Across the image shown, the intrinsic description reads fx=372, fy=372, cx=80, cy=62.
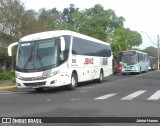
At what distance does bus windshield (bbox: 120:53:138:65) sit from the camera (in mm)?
47188

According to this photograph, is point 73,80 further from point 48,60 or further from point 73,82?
point 48,60

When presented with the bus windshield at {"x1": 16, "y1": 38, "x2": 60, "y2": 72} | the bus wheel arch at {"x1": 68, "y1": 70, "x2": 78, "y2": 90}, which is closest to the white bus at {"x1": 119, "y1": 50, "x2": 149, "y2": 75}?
the bus wheel arch at {"x1": 68, "y1": 70, "x2": 78, "y2": 90}

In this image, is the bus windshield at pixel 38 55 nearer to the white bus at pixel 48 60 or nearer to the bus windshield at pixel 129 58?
the white bus at pixel 48 60

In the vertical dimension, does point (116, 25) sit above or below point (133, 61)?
above

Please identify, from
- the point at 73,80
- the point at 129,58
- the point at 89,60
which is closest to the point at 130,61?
the point at 129,58

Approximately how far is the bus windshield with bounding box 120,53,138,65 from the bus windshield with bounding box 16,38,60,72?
28527 millimetres

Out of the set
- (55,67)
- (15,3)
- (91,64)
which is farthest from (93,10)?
(55,67)

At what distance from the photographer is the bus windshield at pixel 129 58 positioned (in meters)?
47.2

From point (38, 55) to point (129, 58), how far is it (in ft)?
95.9

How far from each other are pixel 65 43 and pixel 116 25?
66.8 m

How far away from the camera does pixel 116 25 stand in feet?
283

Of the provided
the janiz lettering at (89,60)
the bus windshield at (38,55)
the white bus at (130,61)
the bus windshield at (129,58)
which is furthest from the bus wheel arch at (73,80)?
the bus windshield at (129,58)

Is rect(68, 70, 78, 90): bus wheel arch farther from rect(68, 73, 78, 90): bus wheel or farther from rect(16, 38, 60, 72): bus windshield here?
rect(16, 38, 60, 72): bus windshield

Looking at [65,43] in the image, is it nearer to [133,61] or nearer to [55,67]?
[55,67]
